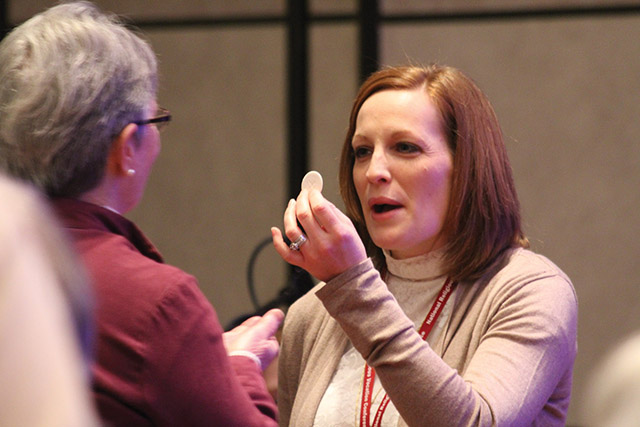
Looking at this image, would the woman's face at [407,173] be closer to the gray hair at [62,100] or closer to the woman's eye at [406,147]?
the woman's eye at [406,147]

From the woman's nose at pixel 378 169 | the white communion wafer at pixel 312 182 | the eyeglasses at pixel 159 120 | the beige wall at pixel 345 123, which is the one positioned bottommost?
the beige wall at pixel 345 123

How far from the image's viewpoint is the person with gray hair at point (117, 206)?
113cm

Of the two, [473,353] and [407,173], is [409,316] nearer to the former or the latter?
[473,353]

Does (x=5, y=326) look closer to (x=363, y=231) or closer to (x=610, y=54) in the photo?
(x=363, y=231)

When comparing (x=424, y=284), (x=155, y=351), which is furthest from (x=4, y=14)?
(x=155, y=351)

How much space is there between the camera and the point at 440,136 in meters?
1.81

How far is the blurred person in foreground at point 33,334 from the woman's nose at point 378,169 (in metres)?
1.17

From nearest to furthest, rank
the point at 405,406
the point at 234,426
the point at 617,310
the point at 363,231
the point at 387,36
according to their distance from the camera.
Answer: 1. the point at 234,426
2. the point at 405,406
3. the point at 363,231
4. the point at 617,310
5. the point at 387,36

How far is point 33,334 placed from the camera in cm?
60

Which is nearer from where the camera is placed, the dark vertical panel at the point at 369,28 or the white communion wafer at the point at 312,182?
the white communion wafer at the point at 312,182

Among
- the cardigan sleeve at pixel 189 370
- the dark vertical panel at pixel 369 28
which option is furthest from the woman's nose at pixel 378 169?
the dark vertical panel at pixel 369 28

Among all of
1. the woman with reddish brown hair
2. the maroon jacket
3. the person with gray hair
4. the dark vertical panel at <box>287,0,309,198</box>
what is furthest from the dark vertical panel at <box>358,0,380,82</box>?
the maroon jacket

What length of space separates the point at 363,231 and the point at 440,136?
1.08 feet

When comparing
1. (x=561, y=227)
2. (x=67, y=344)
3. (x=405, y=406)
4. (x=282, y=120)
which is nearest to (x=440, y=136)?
(x=405, y=406)
